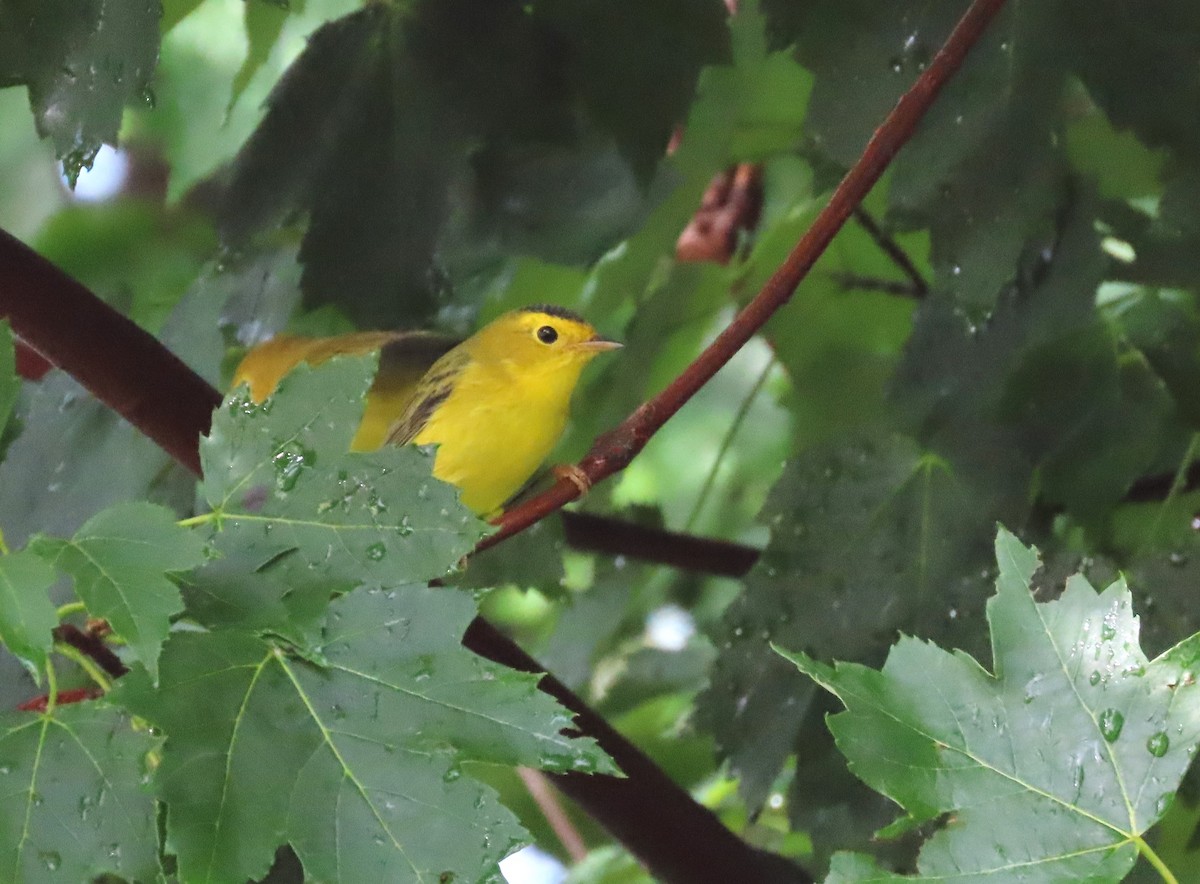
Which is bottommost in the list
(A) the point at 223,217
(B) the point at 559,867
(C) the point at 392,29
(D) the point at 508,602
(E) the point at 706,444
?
(B) the point at 559,867

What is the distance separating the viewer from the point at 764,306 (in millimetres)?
638

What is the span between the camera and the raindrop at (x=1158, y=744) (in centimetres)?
50

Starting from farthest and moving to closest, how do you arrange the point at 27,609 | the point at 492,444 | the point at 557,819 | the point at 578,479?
the point at 557,819 → the point at 492,444 → the point at 578,479 → the point at 27,609

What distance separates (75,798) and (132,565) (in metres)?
0.11

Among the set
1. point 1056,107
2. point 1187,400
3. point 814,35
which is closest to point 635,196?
point 814,35

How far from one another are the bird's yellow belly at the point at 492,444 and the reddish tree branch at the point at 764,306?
0.33 m

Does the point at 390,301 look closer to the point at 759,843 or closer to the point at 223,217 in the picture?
the point at 223,217

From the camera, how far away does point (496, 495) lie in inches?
39.6

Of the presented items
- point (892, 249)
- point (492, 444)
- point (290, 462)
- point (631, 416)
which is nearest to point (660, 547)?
point (492, 444)

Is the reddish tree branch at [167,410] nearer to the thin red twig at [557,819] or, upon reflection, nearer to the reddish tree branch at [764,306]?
the reddish tree branch at [764,306]

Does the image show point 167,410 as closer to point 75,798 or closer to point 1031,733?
point 75,798

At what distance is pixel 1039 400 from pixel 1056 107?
25 centimetres

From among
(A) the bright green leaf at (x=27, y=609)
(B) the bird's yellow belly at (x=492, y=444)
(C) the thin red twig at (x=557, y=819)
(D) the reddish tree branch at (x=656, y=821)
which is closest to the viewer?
(A) the bright green leaf at (x=27, y=609)

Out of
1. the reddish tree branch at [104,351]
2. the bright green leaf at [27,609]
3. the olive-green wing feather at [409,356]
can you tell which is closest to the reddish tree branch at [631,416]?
the reddish tree branch at [104,351]
